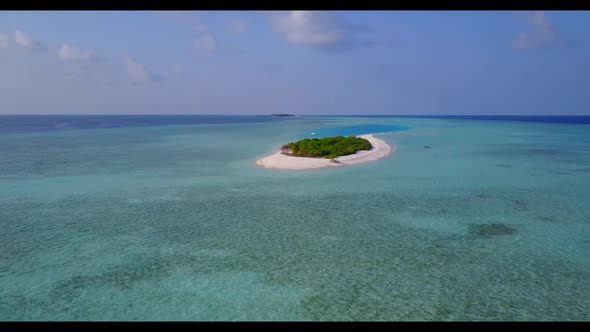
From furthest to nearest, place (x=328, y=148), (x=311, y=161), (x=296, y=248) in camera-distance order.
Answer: (x=328, y=148) < (x=311, y=161) < (x=296, y=248)

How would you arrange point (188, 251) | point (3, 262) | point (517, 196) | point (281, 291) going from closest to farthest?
1. point (281, 291)
2. point (3, 262)
3. point (188, 251)
4. point (517, 196)

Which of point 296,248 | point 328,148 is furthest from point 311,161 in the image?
point 296,248

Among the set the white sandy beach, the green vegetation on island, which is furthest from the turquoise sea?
the green vegetation on island

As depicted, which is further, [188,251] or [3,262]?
[188,251]

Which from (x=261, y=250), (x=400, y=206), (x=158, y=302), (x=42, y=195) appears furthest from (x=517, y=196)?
(x=42, y=195)

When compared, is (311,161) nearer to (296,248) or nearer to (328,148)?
(328,148)
